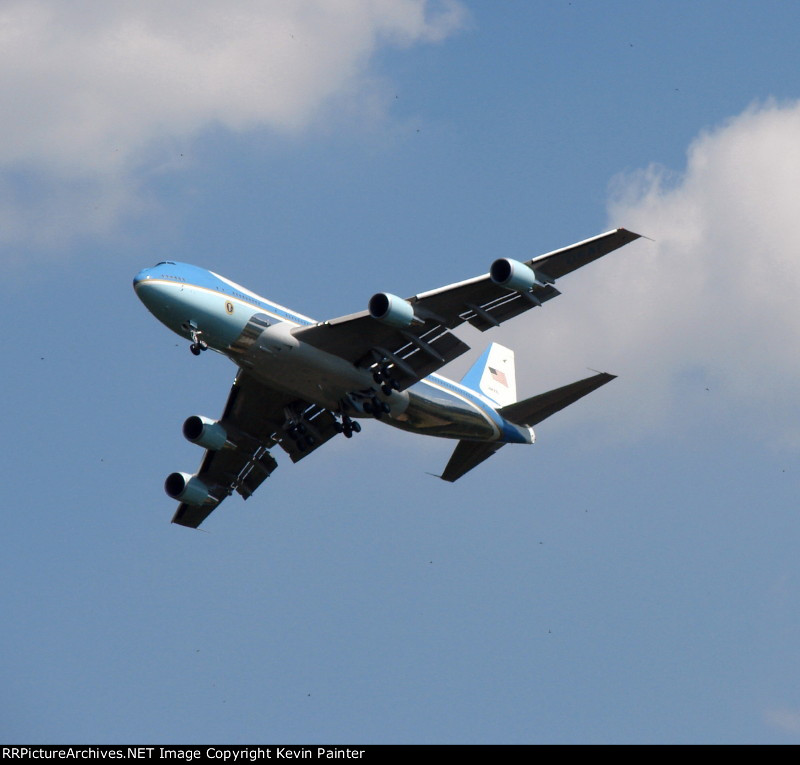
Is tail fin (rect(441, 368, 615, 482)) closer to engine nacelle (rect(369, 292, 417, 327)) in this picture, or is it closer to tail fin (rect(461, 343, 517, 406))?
tail fin (rect(461, 343, 517, 406))

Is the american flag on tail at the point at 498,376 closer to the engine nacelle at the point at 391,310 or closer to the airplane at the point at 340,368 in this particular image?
the airplane at the point at 340,368

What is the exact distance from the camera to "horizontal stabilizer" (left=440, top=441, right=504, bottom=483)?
53.4 m

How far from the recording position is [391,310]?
43.4 metres

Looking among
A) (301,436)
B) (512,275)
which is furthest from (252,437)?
(512,275)

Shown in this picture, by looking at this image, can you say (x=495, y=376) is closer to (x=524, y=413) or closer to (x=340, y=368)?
(x=524, y=413)

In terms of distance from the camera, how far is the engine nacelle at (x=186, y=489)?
53969 mm

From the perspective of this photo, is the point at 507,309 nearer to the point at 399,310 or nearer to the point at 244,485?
the point at 399,310

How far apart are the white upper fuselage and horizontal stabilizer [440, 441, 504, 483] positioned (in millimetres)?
4092

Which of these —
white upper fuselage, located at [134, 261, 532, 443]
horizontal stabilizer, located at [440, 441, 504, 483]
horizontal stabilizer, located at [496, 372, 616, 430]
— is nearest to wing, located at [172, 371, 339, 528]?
white upper fuselage, located at [134, 261, 532, 443]

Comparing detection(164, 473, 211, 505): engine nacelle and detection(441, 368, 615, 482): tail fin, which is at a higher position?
detection(441, 368, 615, 482): tail fin

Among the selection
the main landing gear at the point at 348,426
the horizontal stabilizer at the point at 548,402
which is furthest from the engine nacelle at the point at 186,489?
the horizontal stabilizer at the point at 548,402

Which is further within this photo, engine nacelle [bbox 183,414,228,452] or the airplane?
engine nacelle [bbox 183,414,228,452]

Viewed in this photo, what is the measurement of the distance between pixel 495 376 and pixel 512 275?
49.7 feet
